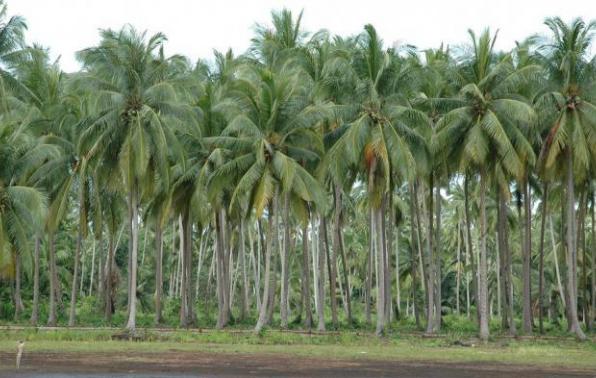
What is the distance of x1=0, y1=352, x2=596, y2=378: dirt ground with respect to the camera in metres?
20.3

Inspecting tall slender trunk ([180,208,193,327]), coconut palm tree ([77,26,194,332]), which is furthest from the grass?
tall slender trunk ([180,208,193,327])

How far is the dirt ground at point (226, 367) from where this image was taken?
66.6 feet

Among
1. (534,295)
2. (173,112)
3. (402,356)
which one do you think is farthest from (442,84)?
(534,295)

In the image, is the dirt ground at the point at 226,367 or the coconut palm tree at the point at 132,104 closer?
the dirt ground at the point at 226,367

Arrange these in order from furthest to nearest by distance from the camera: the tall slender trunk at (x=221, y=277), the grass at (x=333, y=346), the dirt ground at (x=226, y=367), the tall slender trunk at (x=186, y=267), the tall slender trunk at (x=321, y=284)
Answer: the tall slender trunk at (x=186, y=267), the tall slender trunk at (x=221, y=277), the tall slender trunk at (x=321, y=284), the grass at (x=333, y=346), the dirt ground at (x=226, y=367)

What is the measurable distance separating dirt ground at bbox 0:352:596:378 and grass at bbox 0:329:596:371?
4.91 ft

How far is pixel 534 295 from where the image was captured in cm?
6319

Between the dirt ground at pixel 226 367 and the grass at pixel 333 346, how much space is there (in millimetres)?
1495

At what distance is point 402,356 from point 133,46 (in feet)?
52.0

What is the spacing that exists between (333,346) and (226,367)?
848 cm

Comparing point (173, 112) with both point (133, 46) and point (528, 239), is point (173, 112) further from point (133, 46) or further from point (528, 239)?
point (528, 239)

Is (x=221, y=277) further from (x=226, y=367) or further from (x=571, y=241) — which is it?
(x=226, y=367)

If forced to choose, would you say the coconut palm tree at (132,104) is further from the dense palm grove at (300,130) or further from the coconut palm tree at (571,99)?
the coconut palm tree at (571,99)

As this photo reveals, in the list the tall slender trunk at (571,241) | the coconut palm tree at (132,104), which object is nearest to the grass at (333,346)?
the tall slender trunk at (571,241)
